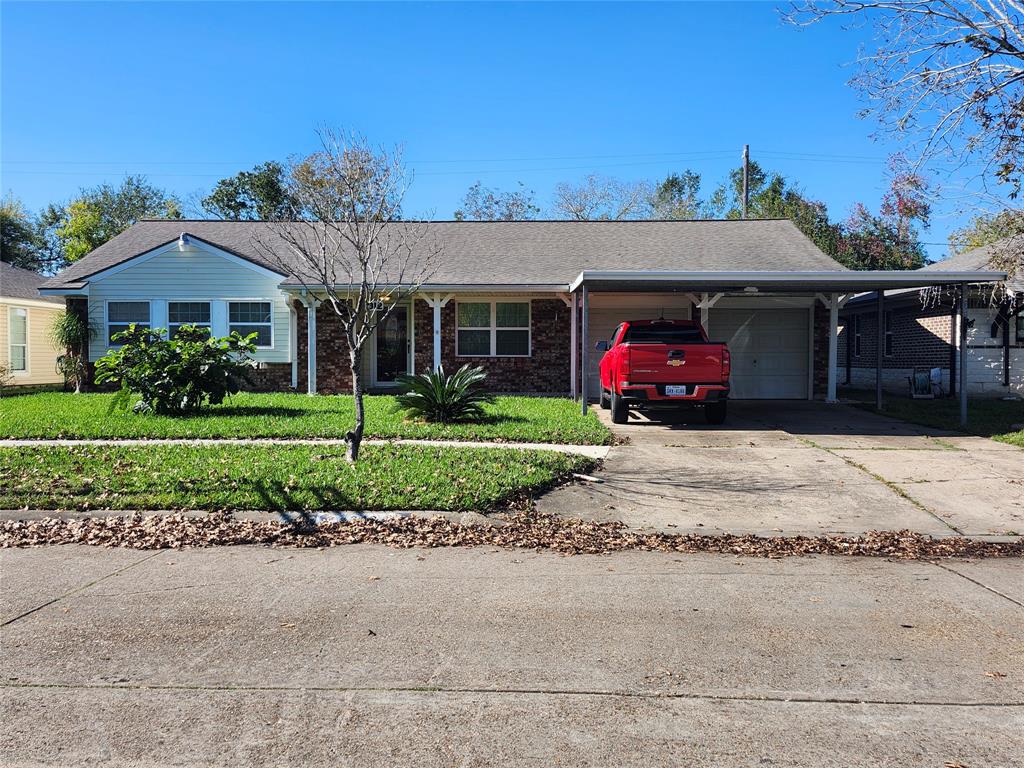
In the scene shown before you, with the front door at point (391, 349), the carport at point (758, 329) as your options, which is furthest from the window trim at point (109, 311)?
the carport at point (758, 329)

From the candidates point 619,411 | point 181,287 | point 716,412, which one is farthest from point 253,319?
point 716,412

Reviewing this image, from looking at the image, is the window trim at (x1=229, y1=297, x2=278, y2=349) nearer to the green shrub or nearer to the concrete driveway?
the green shrub

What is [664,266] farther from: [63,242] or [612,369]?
[63,242]

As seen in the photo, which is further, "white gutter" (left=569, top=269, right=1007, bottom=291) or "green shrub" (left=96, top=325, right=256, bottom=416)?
"green shrub" (left=96, top=325, right=256, bottom=416)

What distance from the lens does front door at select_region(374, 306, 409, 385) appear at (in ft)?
66.3

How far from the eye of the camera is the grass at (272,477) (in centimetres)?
746

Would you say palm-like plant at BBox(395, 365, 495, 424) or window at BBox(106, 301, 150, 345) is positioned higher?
window at BBox(106, 301, 150, 345)

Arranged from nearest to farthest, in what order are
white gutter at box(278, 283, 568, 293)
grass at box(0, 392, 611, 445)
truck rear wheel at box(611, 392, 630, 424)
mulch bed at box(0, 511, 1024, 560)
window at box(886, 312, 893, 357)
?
mulch bed at box(0, 511, 1024, 560) < grass at box(0, 392, 611, 445) < truck rear wheel at box(611, 392, 630, 424) < white gutter at box(278, 283, 568, 293) < window at box(886, 312, 893, 357)

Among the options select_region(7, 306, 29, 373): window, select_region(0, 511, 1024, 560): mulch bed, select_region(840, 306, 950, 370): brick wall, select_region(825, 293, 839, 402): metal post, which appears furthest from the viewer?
select_region(7, 306, 29, 373): window

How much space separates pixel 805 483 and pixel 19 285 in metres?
23.0

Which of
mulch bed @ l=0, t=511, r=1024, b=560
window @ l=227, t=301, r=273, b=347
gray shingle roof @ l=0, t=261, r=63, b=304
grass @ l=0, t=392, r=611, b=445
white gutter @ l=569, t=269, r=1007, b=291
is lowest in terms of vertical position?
mulch bed @ l=0, t=511, r=1024, b=560

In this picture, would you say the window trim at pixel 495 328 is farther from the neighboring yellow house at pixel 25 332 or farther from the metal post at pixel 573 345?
the neighboring yellow house at pixel 25 332

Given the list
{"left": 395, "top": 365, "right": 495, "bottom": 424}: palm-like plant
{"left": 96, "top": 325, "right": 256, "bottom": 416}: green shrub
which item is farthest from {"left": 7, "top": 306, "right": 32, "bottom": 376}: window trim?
{"left": 395, "top": 365, "right": 495, "bottom": 424}: palm-like plant

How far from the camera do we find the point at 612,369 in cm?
1434
